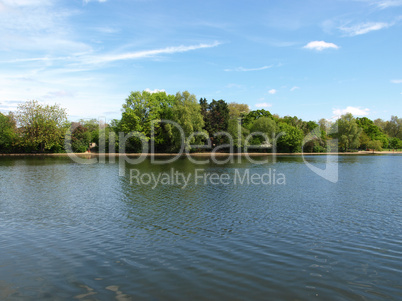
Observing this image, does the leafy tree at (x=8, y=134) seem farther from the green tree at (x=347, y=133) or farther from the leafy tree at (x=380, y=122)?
the leafy tree at (x=380, y=122)

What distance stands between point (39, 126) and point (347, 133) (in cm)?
10002

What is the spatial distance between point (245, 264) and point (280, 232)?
4.07 m

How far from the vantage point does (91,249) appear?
1105 cm

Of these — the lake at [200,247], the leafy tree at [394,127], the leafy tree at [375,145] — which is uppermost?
the leafy tree at [394,127]

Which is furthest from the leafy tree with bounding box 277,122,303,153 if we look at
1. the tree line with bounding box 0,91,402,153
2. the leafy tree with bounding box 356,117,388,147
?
the leafy tree with bounding box 356,117,388,147

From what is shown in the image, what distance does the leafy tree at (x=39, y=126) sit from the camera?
258 feet

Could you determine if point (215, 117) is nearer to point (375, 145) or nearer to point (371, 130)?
point (375, 145)

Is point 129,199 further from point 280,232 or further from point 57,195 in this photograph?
point 280,232

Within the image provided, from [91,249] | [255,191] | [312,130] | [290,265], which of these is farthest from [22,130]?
[312,130]

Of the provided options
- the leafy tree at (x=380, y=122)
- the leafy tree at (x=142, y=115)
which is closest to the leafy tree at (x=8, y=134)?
the leafy tree at (x=142, y=115)

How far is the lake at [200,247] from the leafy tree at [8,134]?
69.3 m

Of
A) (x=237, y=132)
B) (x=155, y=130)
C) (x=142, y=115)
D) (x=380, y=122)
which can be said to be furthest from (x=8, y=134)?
(x=380, y=122)

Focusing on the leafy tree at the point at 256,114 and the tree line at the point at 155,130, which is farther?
the leafy tree at the point at 256,114

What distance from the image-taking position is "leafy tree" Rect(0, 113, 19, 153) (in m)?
79.9
